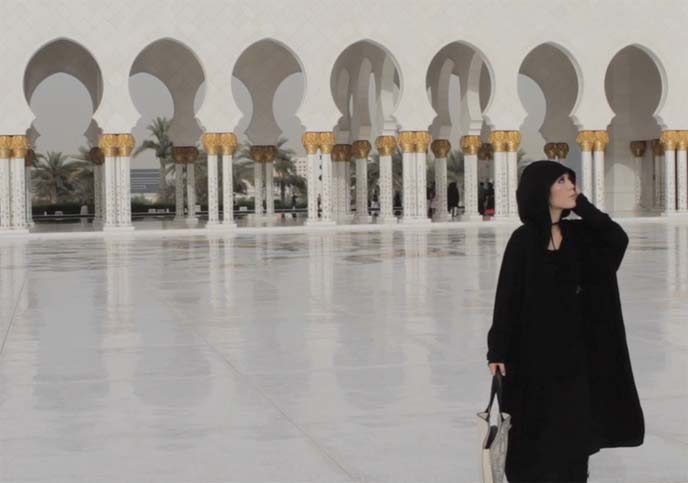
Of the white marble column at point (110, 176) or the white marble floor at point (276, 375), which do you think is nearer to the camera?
the white marble floor at point (276, 375)

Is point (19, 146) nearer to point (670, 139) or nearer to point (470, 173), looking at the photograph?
point (470, 173)

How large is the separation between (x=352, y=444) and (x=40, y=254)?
10.5 meters

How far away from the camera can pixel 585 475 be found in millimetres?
2492

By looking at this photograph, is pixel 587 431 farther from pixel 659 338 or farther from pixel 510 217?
pixel 510 217

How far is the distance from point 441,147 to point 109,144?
6883 millimetres

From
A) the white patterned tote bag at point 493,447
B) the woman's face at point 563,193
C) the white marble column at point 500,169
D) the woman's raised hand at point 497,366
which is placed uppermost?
the white marble column at point 500,169

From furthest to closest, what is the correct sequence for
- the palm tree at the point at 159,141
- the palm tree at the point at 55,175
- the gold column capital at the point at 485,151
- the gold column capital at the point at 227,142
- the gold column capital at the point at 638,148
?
the palm tree at the point at 55,175
the palm tree at the point at 159,141
the gold column capital at the point at 485,151
the gold column capital at the point at 638,148
the gold column capital at the point at 227,142

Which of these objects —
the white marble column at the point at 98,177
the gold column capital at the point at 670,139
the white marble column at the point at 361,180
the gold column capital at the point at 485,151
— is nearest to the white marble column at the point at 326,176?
the white marble column at the point at 361,180

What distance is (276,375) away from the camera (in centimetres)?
427

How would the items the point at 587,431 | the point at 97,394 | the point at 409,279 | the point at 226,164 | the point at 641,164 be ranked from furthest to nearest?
the point at 641,164 < the point at 226,164 < the point at 409,279 < the point at 97,394 < the point at 587,431

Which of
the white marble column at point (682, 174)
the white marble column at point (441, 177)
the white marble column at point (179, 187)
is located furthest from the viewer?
the white marble column at point (179, 187)

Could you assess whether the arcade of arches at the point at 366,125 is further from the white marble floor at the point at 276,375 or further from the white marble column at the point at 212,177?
the white marble floor at the point at 276,375

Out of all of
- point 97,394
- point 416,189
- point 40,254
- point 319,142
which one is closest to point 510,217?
point 416,189

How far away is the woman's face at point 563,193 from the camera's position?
244 cm
